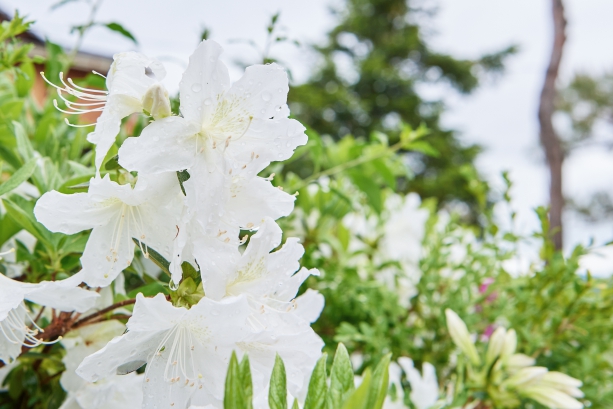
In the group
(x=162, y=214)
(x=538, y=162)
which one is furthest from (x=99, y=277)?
(x=538, y=162)

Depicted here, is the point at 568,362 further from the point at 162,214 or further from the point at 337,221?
the point at 162,214

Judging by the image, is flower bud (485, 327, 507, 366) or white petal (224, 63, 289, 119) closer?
white petal (224, 63, 289, 119)

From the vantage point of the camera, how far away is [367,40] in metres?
13.4

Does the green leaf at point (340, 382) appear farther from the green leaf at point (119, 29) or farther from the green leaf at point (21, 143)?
the green leaf at point (119, 29)

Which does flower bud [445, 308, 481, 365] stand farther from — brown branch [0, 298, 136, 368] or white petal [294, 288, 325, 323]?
brown branch [0, 298, 136, 368]

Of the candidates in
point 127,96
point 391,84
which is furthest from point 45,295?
point 391,84

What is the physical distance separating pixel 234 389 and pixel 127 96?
23cm

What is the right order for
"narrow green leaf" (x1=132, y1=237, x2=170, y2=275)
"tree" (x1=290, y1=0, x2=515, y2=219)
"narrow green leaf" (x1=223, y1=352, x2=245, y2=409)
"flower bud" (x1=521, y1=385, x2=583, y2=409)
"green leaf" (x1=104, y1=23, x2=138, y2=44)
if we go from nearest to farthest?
"narrow green leaf" (x1=223, y1=352, x2=245, y2=409) < "narrow green leaf" (x1=132, y1=237, x2=170, y2=275) < "flower bud" (x1=521, y1=385, x2=583, y2=409) < "green leaf" (x1=104, y1=23, x2=138, y2=44) < "tree" (x1=290, y1=0, x2=515, y2=219)

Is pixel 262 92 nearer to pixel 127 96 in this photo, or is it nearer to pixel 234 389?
pixel 127 96

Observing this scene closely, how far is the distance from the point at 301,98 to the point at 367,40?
277 centimetres

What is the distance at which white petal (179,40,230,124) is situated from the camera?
1.25 ft

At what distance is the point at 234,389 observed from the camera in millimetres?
317

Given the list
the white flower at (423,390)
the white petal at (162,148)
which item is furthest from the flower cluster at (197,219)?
the white flower at (423,390)

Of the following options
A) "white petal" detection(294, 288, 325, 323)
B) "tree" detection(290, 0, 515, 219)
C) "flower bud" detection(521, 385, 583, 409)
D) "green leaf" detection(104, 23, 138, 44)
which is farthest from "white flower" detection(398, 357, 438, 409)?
"tree" detection(290, 0, 515, 219)
